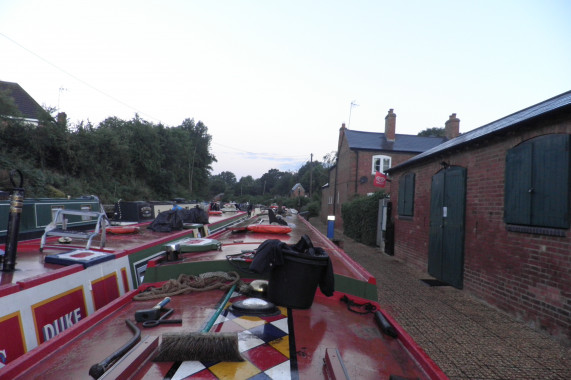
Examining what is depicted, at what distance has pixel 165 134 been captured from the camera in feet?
98.7

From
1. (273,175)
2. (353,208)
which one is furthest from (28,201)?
(273,175)

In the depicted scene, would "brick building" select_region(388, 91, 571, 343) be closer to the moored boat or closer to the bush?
the moored boat

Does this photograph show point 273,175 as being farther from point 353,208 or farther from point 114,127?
point 353,208

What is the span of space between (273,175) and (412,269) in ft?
312

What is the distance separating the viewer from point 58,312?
2578mm

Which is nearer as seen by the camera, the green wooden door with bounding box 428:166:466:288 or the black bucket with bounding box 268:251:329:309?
the black bucket with bounding box 268:251:329:309

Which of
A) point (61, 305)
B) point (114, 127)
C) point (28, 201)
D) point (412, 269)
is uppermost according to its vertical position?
point (114, 127)

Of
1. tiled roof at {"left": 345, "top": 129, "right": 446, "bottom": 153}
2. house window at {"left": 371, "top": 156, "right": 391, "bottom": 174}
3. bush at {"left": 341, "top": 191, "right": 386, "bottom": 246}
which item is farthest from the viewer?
tiled roof at {"left": 345, "top": 129, "right": 446, "bottom": 153}

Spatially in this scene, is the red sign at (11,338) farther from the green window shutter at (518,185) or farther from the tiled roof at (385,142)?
the tiled roof at (385,142)

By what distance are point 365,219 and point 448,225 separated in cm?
705

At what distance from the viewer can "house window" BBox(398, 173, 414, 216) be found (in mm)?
9641

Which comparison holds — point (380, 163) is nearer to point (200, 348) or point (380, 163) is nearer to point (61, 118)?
point (61, 118)

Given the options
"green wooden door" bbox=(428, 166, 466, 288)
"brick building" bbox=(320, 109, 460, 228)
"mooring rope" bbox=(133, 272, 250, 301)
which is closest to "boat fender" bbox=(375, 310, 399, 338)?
"mooring rope" bbox=(133, 272, 250, 301)

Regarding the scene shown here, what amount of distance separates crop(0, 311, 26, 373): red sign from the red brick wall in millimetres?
5816
